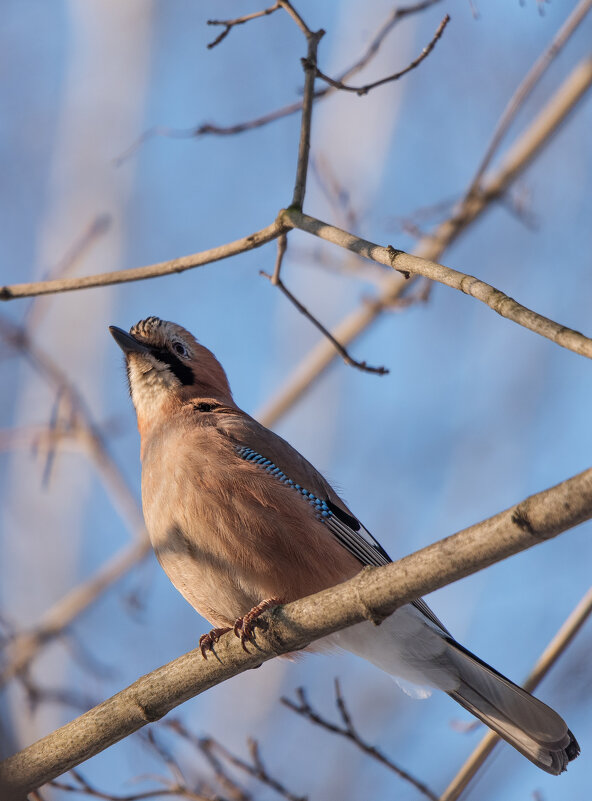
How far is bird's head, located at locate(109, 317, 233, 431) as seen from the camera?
6391 millimetres

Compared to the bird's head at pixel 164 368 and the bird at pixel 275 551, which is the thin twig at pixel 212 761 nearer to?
the bird at pixel 275 551

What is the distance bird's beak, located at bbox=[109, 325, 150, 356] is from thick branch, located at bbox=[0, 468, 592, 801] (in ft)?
8.71

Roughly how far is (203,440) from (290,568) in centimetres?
95

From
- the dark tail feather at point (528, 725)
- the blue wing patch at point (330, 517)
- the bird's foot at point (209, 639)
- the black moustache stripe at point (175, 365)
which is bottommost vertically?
the dark tail feather at point (528, 725)

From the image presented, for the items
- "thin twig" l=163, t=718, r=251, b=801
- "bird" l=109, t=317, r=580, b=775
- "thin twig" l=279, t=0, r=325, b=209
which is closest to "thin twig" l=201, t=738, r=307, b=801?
"thin twig" l=163, t=718, r=251, b=801

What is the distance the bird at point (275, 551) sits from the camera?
16.8 ft

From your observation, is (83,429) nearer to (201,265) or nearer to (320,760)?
(201,265)

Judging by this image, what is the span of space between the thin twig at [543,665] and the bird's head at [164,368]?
2851 mm

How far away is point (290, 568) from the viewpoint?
17.0 feet

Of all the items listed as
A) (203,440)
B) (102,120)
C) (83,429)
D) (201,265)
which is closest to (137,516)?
(83,429)

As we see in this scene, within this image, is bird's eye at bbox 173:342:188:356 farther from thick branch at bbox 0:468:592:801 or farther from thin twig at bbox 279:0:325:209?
thick branch at bbox 0:468:592:801

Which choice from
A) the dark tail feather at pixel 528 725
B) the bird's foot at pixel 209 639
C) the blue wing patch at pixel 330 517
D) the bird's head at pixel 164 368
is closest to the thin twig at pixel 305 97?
the blue wing patch at pixel 330 517

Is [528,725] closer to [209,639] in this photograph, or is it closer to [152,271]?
[209,639]

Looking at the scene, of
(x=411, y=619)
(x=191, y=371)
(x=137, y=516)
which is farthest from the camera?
(x=137, y=516)
